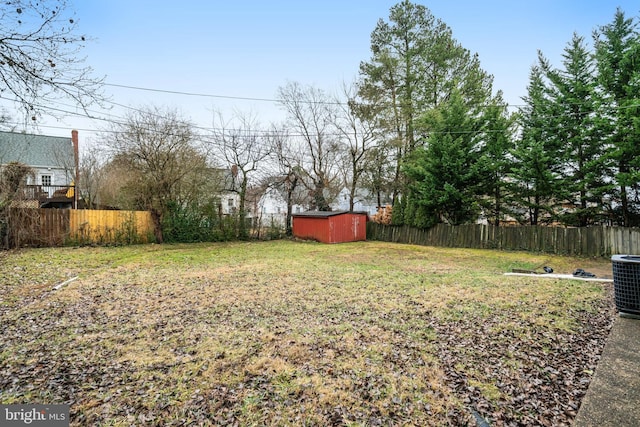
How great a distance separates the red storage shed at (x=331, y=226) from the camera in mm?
15344

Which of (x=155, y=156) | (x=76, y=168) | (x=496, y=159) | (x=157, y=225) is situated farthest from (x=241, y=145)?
(x=496, y=159)

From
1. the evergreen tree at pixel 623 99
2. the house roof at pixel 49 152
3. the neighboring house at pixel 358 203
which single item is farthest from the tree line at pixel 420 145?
the house roof at pixel 49 152

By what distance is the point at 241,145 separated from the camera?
53.7 feet

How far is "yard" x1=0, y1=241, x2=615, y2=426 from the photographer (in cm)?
A: 225

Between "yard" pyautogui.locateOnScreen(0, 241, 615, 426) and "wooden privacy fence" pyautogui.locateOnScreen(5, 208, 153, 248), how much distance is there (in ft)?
18.5

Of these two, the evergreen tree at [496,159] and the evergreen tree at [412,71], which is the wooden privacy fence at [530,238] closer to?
the evergreen tree at [496,159]

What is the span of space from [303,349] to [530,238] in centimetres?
1222

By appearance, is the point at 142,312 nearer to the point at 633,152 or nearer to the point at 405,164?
the point at 405,164

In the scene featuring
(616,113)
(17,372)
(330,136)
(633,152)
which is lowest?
(17,372)

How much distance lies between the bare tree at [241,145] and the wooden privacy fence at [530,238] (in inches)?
321

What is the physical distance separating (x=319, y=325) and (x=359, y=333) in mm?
548

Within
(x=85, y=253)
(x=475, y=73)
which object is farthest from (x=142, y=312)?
(x=475, y=73)

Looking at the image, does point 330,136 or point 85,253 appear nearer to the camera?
point 85,253

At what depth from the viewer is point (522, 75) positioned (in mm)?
13562
